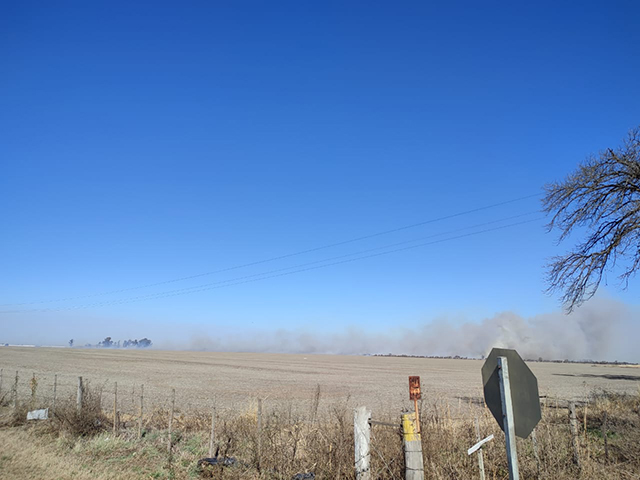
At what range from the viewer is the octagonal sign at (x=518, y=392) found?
5.30 metres

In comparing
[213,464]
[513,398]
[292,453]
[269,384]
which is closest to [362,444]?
[292,453]

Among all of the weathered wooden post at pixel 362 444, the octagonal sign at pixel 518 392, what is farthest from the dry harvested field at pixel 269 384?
the octagonal sign at pixel 518 392

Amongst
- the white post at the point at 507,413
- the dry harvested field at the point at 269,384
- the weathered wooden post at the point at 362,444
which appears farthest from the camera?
the dry harvested field at the point at 269,384

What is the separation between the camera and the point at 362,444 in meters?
9.13

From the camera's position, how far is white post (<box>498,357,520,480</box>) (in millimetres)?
5238

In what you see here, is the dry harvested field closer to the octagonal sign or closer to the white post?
the octagonal sign

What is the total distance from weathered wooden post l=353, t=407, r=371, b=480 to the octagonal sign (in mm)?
3974

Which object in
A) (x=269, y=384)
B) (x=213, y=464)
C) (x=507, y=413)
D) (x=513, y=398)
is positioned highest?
(x=513, y=398)

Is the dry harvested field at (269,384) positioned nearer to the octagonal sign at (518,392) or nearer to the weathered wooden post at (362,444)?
the weathered wooden post at (362,444)

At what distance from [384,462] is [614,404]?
16.4 metres

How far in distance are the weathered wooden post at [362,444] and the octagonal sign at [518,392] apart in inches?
156

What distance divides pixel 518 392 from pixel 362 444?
4.58 metres

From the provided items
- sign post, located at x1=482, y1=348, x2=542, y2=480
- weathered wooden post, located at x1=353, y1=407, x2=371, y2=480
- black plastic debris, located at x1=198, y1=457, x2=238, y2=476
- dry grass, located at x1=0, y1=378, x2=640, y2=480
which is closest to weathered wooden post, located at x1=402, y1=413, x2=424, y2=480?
dry grass, located at x1=0, y1=378, x2=640, y2=480

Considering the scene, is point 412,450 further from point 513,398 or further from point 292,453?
point 513,398
